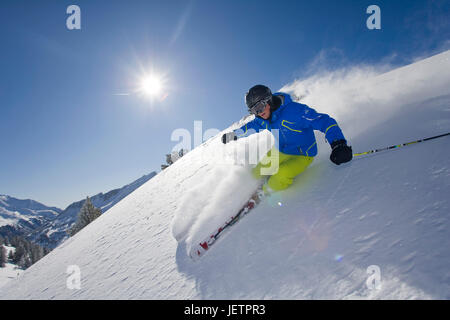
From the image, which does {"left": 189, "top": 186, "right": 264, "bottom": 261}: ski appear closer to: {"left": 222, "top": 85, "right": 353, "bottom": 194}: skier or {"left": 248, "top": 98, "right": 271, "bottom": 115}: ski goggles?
{"left": 222, "top": 85, "right": 353, "bottom": 194}: skier

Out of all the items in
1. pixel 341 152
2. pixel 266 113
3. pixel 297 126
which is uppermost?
pixel 266 113

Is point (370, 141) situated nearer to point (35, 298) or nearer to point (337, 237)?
point (337, 237)

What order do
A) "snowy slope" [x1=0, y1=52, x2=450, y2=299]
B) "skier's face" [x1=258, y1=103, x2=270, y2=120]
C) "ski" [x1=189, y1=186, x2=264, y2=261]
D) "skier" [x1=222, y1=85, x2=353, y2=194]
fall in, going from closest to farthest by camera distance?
"snowy slope" [x1=0, y1=52, x2=450, y2=299] < "ski" [x1=189, y1=186, x2=264, y2=261] < "skier" [x1=222, y1=85, x2=353, y2=194] < "skier's face" [x1=258, y1=103, x2=270, y2=120]

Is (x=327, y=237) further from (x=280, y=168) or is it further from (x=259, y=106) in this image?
(x=259, y=106)

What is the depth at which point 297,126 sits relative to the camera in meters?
3.38

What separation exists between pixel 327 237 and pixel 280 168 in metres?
1.58

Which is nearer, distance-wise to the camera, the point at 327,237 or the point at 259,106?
the point at 327,237

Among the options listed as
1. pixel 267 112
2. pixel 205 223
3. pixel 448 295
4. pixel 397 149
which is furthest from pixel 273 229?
pixel 397 149

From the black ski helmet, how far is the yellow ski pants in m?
0.96

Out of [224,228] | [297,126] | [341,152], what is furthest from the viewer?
[297,126]

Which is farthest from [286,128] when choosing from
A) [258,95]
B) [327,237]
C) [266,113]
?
[327,237]

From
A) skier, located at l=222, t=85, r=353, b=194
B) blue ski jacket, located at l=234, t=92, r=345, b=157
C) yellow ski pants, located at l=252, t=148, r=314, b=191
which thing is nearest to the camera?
blue ski jacket, located at l=234, t=92, r=345, b=157

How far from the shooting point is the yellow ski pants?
10.8 feet

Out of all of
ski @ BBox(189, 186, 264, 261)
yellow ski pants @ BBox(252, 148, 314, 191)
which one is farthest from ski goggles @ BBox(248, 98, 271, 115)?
ski @ BBox(189, 186, 264, 261)
